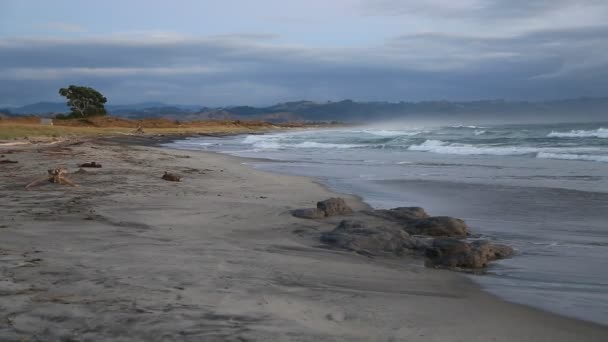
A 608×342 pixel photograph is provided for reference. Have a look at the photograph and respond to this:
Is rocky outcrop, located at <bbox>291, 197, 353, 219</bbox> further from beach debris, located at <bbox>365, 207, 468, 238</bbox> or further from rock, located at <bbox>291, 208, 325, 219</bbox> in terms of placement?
beach debris, located at <bbox>365, 207, 468, 238</bbox>

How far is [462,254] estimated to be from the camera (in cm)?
616

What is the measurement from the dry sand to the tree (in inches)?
2372

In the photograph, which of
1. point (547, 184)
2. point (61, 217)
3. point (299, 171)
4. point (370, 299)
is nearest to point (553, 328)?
point (370, 299)

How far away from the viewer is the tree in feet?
211

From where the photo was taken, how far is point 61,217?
24.5 feet

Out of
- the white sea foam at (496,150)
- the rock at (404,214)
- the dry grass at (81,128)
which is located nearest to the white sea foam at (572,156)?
the white sea foam at (496,150)

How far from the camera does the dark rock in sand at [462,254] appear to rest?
6.10 meters

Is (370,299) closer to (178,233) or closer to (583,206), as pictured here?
(178,233)

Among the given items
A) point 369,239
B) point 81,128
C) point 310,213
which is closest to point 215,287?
point 369,239

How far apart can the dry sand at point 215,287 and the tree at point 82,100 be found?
6025 centimetres

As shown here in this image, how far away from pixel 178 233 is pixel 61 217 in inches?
64.8

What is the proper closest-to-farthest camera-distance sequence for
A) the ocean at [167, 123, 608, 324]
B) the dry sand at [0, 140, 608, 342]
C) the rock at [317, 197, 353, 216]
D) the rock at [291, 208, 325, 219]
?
the dry sand at [0, 140, 608, 342] < the ocean at [167, 123, 608, 324] < the rock at [291, 208, 325, 219] < the rock at [317, 197, 353, 216]

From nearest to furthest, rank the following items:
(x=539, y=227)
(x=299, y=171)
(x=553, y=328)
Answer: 1. (x=553, y=328)
2. (x=539, y=227)
3. (x=299, y=171)

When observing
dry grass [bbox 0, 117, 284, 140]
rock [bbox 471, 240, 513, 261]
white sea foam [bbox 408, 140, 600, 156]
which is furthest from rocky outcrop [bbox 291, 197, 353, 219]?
dry grass [bbox 0, 117, 284, 140]
